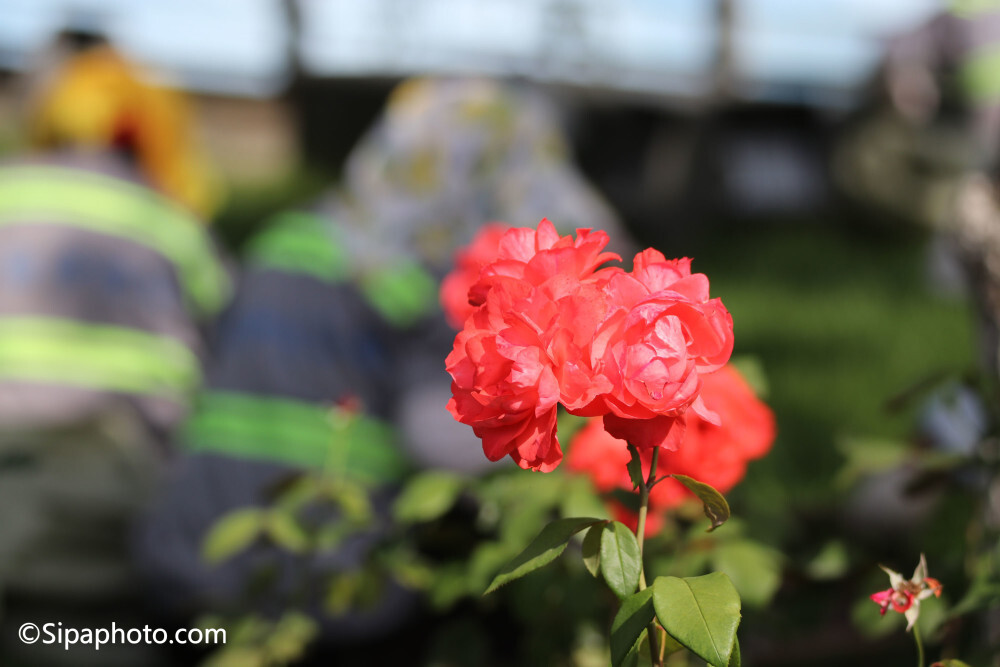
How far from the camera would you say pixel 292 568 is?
1.44m

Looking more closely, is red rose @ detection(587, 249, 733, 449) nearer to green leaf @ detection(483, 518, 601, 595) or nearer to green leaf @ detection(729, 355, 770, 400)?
green leaf @ detection(483, 518, 601, 595)

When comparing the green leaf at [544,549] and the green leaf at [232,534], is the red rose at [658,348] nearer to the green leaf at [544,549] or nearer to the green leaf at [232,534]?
the green leaf at [544,549]

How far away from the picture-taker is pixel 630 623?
0.52 metres

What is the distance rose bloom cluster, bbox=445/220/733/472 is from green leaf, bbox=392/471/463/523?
15.7 inches

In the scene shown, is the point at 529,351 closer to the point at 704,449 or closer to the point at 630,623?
the point at 630,623

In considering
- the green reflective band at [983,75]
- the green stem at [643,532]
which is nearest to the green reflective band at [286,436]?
the green stem at [643,532]

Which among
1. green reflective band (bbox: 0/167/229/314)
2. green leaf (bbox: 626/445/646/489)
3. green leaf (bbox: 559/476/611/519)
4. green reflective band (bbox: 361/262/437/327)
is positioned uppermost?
green reflective band (bbox: 0/167/229/314)

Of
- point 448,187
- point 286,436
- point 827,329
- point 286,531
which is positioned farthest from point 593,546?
point 827,329

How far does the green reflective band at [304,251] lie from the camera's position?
179 centimetres

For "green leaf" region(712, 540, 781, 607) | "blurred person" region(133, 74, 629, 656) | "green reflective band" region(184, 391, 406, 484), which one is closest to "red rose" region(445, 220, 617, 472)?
"green leaf" region(712, 540, 781, 607)

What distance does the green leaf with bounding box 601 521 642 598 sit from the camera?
1.75 feet

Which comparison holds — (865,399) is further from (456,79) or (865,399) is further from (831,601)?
(831,601)

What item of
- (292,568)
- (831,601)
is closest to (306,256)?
(292,568)

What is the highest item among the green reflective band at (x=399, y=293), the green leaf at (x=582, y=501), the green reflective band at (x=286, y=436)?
the green reflective band at (x=399, y=293)
